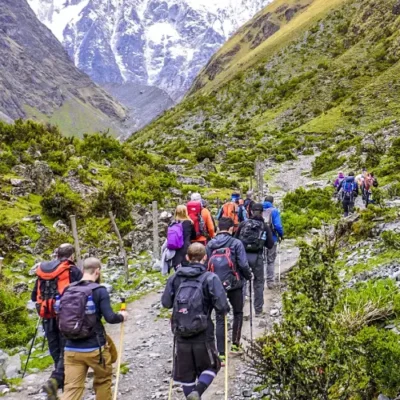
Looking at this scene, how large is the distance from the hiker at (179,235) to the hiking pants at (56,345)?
2.78 meters

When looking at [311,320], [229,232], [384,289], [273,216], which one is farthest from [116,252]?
[311,320]

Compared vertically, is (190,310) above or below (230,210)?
below

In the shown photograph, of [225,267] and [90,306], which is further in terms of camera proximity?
[225,267]

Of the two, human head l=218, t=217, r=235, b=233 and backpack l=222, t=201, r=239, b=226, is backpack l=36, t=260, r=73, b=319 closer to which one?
human head l=218, t=217, r=235, b=233

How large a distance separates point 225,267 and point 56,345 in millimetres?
3101

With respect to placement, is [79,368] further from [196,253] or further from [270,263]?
[270,263]

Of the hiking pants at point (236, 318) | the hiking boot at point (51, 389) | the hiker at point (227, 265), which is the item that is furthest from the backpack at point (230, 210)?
the hiking boot at point (51, 389)

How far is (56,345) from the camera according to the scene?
7.93 m

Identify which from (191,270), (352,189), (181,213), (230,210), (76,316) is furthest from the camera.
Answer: (352,189)

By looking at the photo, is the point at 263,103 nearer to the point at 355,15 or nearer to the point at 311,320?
the point at 355,15

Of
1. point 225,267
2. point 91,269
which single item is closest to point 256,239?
point 225,267

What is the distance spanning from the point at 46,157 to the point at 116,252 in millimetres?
10725

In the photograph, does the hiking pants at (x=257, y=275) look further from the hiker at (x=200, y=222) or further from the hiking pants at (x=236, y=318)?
the hiking pants at (x=236, y=318)

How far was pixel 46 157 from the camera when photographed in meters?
26.4
